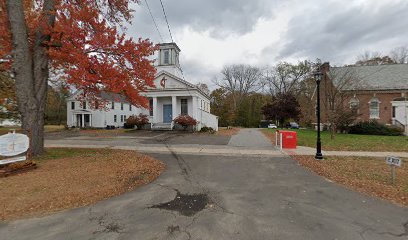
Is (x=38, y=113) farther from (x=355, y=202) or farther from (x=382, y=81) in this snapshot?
(x=382, y=81)

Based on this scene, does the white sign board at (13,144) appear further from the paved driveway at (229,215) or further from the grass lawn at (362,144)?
the grass lawn at (362,144)

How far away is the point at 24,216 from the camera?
413 cm

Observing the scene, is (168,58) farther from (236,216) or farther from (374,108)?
(236,216)

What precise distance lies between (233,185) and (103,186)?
3557mm

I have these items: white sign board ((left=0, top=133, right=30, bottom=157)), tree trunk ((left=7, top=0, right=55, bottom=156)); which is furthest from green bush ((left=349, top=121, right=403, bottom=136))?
white sign board ((left=0, top=133, right=30, bottom=157))

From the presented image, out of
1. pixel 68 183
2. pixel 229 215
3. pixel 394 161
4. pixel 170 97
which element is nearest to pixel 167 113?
pixel 170 97

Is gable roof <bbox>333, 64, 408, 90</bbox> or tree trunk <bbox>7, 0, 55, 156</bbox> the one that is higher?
gable roof <bbox>333, 64, 408, 90</bbox>

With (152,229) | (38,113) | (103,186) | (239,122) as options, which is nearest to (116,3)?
(38,113)

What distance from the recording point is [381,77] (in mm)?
27031

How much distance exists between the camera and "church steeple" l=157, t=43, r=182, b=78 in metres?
30.2

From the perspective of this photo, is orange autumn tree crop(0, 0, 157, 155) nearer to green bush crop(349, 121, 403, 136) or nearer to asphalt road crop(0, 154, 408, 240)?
asphalt road crop(0, 154, 408, 240)

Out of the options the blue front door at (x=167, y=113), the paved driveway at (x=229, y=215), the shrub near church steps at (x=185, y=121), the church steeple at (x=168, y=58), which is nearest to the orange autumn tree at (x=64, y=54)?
the paved driveway at (x=229, y=215)

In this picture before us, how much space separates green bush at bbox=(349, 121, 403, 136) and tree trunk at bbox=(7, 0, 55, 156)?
92.8ft

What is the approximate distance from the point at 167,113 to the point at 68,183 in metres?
22.9
